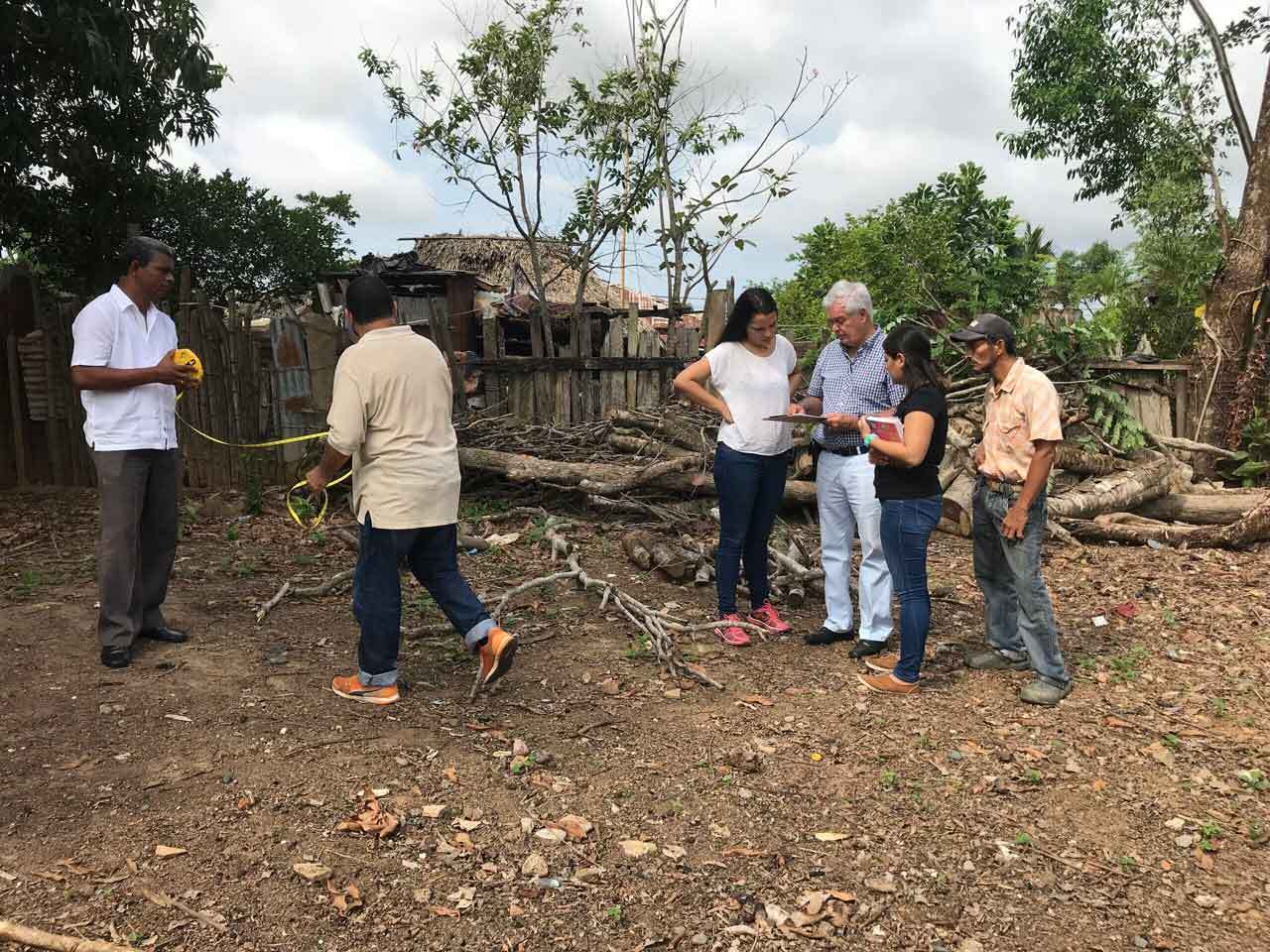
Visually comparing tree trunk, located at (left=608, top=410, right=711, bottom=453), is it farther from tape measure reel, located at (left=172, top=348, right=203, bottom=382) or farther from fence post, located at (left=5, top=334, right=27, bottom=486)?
fence post, located at (left=5, top=334, right=27, bottom=486)

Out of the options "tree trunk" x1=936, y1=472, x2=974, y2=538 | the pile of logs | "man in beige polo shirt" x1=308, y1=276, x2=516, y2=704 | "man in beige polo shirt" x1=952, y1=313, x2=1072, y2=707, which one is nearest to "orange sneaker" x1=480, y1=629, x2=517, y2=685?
"man in beige polo shirt" x1=308, y1=276, x2=516, y2=704

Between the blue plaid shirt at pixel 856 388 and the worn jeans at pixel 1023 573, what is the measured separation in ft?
2.03

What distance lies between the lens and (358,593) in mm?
3863

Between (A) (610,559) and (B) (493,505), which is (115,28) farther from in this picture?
(A) (610,559)

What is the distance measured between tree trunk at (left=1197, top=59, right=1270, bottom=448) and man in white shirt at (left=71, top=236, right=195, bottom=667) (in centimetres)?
926

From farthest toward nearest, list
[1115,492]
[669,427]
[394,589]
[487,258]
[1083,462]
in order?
[487,258], [669,427], [1083,462], [1115,492], [394,589]

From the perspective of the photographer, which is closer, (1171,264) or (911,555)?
(911,555)

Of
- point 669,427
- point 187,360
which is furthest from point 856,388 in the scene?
point 669,427

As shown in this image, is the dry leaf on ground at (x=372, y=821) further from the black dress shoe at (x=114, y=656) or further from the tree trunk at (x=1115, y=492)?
the tree trunk at (x=1115, y=492)

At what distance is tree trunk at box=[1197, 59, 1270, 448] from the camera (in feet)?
30.0

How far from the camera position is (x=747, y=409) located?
4695 millimetres

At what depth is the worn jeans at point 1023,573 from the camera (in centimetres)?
415

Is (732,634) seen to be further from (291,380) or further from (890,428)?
(291,380)

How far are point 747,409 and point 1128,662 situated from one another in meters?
2.41
